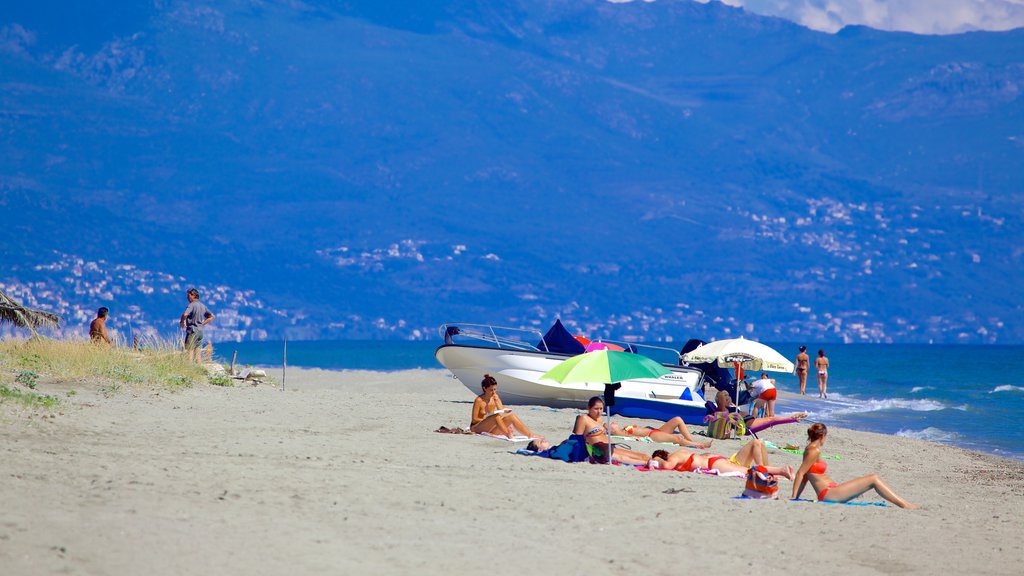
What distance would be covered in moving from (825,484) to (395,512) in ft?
13.7

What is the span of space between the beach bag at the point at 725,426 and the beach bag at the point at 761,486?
636 cm

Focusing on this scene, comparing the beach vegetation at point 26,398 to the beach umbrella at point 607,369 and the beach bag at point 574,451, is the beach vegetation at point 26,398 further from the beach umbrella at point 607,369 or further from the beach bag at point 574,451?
the beach bag at point 574,451

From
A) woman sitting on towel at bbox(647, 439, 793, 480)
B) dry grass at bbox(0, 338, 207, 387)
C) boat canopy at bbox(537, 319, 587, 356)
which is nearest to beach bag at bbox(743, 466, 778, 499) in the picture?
woman sitting on towel at bbox(647, 439, 793, 480)

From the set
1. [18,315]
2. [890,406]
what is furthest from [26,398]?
[890,406]

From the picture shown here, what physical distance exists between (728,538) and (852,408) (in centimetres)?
2564

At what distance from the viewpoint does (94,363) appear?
56.0ft

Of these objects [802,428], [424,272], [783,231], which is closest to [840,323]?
[783,231]

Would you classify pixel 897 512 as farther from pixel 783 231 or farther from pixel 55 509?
pixel 783 231

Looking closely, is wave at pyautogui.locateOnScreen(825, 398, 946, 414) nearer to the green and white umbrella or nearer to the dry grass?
the dry grass

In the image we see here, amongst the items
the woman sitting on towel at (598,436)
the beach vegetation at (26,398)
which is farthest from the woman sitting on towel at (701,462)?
the beach vegetation at (26,398)

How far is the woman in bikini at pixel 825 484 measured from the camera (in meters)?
10.8

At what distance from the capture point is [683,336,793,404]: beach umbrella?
21562mm

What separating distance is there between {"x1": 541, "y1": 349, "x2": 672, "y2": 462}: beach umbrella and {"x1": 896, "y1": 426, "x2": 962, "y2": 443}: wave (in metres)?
11.6

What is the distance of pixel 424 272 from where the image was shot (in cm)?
15938
